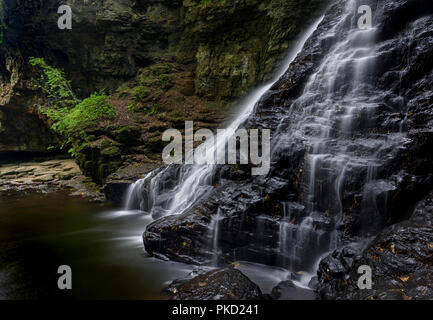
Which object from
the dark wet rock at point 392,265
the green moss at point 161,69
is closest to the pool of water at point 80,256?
the dark wet rock at point 392,265

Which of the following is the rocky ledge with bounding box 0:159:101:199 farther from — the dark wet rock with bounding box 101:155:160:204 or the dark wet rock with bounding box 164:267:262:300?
the dark wet rock with bounding box 164:267:262:300

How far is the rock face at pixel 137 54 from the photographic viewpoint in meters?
10.0

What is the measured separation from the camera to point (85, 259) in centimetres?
443

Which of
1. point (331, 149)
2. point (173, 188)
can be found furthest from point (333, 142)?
point (173, 188)

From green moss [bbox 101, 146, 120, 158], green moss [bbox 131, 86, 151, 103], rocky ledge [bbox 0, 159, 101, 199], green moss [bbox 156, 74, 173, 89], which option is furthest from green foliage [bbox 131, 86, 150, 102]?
rocky ledge [bbox 0, 159, 101, 199]

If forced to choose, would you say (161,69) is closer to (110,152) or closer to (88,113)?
(88,113)

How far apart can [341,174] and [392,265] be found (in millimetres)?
1494

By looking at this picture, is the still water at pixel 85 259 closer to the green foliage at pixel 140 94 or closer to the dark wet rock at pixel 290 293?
the dark wet rock at pixel 290 293

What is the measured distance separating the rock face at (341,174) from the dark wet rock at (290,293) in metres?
0.24

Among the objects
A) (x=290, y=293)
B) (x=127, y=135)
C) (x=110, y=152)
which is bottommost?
(x=290, y=293)

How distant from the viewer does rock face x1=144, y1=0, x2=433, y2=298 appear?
3252mm

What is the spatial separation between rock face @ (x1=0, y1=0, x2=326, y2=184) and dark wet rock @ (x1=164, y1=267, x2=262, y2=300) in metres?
7.52

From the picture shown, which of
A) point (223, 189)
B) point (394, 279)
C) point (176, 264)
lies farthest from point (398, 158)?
point (176, 264)
